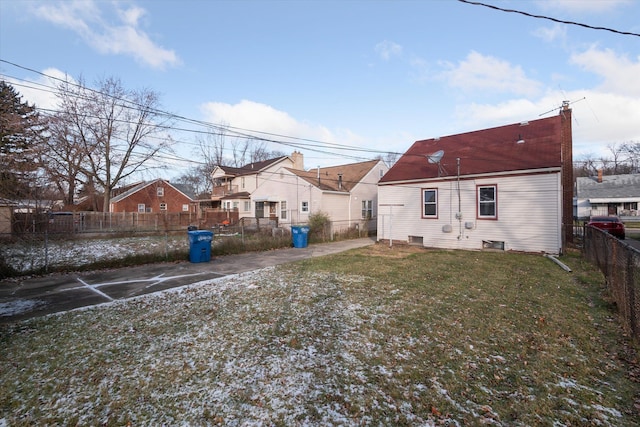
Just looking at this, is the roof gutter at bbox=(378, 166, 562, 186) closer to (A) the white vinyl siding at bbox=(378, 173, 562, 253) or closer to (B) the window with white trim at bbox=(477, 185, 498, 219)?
(A) the white vinyl siding at bbox=(378, 173, 562, 253)

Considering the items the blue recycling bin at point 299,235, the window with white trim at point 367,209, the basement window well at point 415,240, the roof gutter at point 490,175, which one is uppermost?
the roof gutter at point 490,175

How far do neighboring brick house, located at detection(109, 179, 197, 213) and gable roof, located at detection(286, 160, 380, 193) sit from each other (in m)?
19.4

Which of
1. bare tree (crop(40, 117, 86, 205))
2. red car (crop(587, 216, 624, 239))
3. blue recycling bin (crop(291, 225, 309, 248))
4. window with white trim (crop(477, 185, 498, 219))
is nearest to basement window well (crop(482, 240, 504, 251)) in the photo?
window with white trim (crop(477, 185, 498, 219))

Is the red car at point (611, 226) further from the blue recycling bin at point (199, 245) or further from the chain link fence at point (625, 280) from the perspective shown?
the blue recycling bin at point (199, 245)

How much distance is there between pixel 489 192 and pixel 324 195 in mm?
11087

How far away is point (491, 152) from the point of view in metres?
14.7

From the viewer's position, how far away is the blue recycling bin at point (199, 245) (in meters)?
11.1

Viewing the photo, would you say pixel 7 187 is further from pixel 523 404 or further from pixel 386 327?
pixel 523 404

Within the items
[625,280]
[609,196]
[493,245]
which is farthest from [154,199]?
[609,196]

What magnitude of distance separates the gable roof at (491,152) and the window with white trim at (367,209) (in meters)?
7.78

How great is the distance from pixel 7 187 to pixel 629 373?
14768mm

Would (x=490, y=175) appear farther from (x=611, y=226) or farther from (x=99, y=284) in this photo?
(x=99, y=284)

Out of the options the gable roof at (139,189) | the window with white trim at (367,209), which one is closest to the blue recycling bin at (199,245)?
the window with white trim at (367,209)

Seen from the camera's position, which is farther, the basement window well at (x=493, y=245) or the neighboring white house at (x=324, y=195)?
the neighboring white house at (x=324, y=195)
